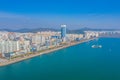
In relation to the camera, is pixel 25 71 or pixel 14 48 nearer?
pixel 25 71

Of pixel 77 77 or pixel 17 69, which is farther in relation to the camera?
pixel 17 69

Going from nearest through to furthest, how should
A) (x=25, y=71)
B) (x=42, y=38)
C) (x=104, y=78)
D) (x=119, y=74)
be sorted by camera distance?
1. (x=104, y=78)
2. (x=119, y=74)
3. (x=25, y=71)
4. (x=42, y=38)

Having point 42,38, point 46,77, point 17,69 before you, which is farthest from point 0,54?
point 42,38

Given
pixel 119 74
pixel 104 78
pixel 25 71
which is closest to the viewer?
pixel 104 78

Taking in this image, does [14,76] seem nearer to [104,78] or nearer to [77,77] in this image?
[77,77]

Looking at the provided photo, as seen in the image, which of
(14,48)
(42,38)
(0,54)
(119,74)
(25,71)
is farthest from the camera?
(42,38)

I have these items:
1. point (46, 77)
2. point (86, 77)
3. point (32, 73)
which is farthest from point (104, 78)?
point (32, 73)

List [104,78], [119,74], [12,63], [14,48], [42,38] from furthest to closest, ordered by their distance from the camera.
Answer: [42,38]
[14,48]
[12,63]
[119,74]
[104,78]

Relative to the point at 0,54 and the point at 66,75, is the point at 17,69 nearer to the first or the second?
the point at 66,75
